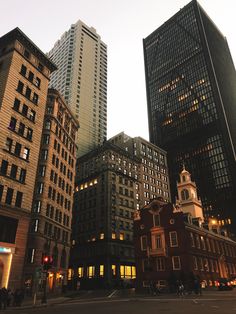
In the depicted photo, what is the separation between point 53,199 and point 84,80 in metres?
108

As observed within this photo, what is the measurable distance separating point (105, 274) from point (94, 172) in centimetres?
3352

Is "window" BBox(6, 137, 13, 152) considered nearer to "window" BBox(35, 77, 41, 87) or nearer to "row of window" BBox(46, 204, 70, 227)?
"window" BBox(35, 77, 41, 87)

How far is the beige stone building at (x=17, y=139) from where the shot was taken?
38531mm

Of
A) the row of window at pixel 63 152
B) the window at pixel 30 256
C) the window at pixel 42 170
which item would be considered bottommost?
the window at pixel 30 256

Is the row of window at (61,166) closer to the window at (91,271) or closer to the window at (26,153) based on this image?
the window at (26,153)

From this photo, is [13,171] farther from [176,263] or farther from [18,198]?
[176,263]

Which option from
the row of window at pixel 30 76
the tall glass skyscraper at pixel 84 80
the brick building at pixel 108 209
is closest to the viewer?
the row of window at pixel 30 76

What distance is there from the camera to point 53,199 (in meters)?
58.2

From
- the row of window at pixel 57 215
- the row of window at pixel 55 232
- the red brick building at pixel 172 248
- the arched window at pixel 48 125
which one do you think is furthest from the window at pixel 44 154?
the red brick building at pixel 172 248

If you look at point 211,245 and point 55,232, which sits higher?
point 55,232

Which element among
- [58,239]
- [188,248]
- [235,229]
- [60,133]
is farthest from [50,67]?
[235,229]

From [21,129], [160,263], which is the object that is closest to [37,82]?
[21,129]

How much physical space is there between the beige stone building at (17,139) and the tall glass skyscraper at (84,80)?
81.1 m

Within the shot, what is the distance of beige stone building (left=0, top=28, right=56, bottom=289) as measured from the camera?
126 feet
